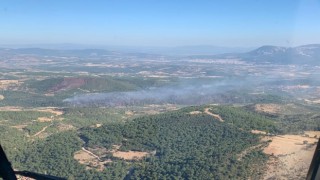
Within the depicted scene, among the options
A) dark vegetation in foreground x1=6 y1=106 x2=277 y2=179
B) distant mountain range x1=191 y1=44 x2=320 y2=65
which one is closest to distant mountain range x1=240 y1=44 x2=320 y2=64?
distant mountain range x1=191 y1=44 x2=320 y2=65

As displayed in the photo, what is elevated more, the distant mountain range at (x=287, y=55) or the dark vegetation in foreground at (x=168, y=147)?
the distant mountain range at (x=287, y=55)

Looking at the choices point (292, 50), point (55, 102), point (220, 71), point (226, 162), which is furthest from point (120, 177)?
point (292, 50)

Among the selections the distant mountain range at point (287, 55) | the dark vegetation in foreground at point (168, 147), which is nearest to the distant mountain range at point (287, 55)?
the distant mountain range at point (287, 55)

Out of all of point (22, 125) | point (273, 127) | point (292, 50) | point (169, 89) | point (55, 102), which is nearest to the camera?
point (273, 127)

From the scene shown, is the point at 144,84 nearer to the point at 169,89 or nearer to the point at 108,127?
the point at 169,89

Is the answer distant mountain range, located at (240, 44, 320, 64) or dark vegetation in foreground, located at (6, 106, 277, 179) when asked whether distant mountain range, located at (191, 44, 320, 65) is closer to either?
distant mountain range, located at (240, 44, 320, 64)

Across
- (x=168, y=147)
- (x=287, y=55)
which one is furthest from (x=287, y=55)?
(x=168, y=147)

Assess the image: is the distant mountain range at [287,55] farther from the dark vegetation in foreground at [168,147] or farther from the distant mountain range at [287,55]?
the dark vegetation in foreground at [168,147]

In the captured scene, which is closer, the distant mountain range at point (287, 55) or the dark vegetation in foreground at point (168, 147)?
the dark vegetation in foreground at point (168, 147)

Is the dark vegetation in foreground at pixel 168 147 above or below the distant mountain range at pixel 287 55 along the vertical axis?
below

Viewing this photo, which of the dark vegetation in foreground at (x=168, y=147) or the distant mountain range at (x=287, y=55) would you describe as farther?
the distant mountain range at (x=287, y=55)

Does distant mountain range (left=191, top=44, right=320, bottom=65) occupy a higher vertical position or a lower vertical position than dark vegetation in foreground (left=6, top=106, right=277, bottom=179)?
higher
